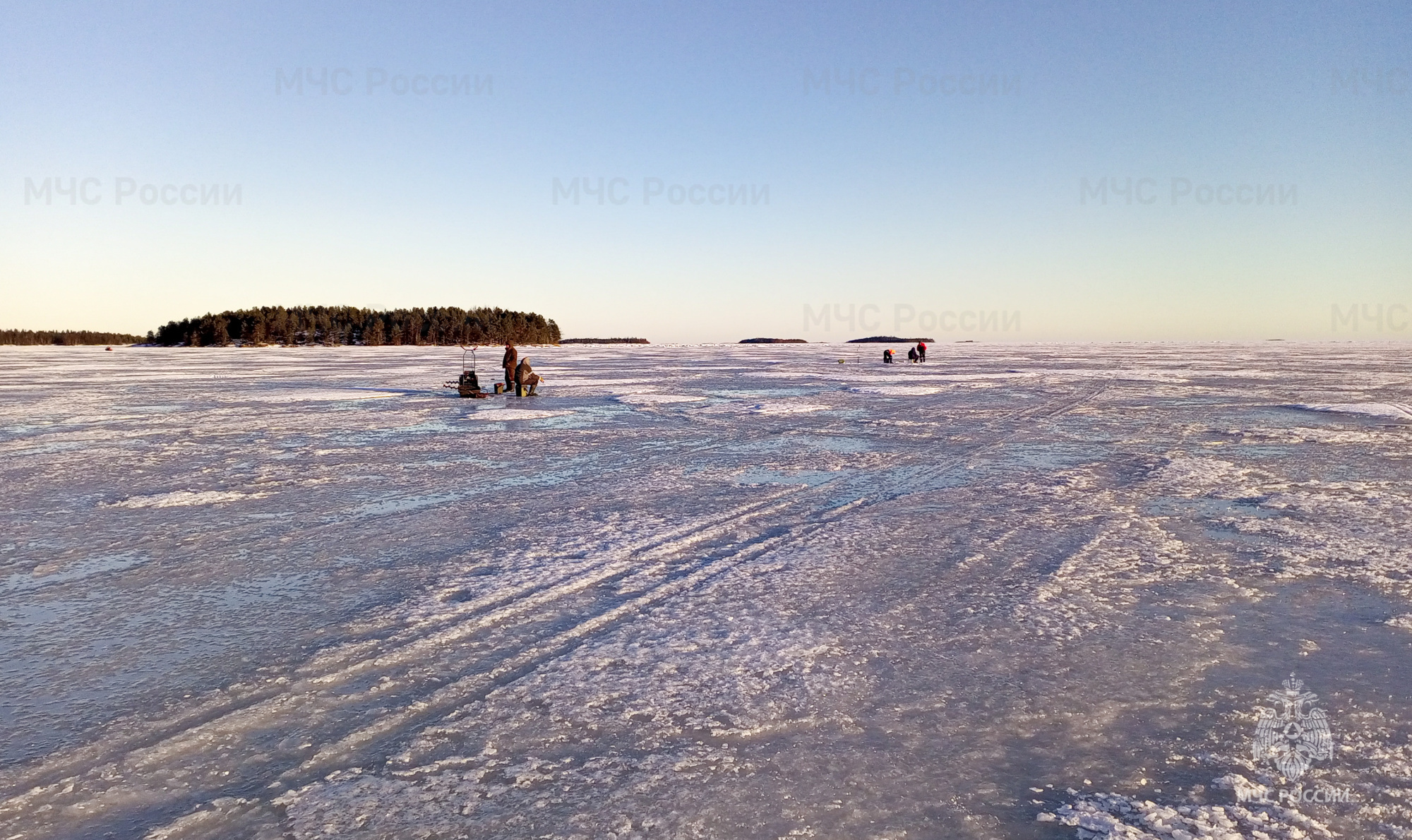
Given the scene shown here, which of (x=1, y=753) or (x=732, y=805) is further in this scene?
(x=1, y=753)

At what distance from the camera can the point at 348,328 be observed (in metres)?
117

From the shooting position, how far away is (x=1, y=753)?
2904mm

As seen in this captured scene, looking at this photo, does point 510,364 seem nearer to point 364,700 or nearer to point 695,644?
point 695,644

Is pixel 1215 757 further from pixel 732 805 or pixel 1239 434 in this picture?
pixel 1239 434

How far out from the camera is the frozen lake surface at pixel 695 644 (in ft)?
8.54

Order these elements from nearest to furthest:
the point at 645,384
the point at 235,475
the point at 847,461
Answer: the point at 235,475 → the point at 847,461 → the point at 645,384

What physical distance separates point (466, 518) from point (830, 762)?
175 inches

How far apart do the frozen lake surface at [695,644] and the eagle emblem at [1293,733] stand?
2.1 inches

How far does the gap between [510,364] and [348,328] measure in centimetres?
10826

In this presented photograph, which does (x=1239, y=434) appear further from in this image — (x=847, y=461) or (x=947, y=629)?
(x=947, y=629)

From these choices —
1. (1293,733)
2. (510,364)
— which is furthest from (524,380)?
(1293,733)

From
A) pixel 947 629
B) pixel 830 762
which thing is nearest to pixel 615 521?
pixel 947 629

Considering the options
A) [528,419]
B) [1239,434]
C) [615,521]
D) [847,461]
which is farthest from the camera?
[528,419]

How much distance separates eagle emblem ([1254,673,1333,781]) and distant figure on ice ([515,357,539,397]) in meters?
17.0
